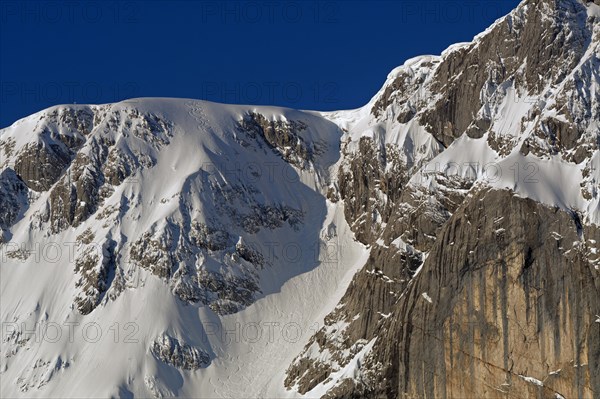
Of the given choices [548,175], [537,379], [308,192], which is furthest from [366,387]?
[308,192]

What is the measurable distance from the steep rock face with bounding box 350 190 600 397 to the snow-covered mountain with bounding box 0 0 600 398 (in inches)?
7.2

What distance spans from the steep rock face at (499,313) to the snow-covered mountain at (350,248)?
7.2 inches

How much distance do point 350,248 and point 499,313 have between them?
41034 mm

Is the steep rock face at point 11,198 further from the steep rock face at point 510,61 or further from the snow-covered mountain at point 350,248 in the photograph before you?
the steep rock face at point 510,61

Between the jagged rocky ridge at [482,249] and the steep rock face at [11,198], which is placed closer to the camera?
the jagged rocky ridge at [482,249]

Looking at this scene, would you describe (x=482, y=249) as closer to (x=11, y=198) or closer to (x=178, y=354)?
(x=178, y=354)

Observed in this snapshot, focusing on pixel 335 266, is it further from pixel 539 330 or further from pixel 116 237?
pixel 539 330

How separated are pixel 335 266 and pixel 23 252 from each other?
1484 inches

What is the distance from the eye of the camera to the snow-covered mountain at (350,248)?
477 ft

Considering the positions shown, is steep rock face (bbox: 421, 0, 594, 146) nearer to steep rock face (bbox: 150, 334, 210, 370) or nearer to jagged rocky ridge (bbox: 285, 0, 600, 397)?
jagged rocky ridge (bbox: 285, 0, 600, 397)

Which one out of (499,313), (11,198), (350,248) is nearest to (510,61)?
(350,248)

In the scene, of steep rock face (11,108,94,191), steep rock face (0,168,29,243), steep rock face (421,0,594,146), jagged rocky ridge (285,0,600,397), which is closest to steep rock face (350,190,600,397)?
jagged rocky ridge (285,0,600,397)

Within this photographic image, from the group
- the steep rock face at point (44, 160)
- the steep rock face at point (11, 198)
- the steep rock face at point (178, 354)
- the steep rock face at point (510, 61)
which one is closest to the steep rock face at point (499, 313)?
the steep rock face at point (510, 61)

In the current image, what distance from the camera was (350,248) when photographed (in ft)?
602
